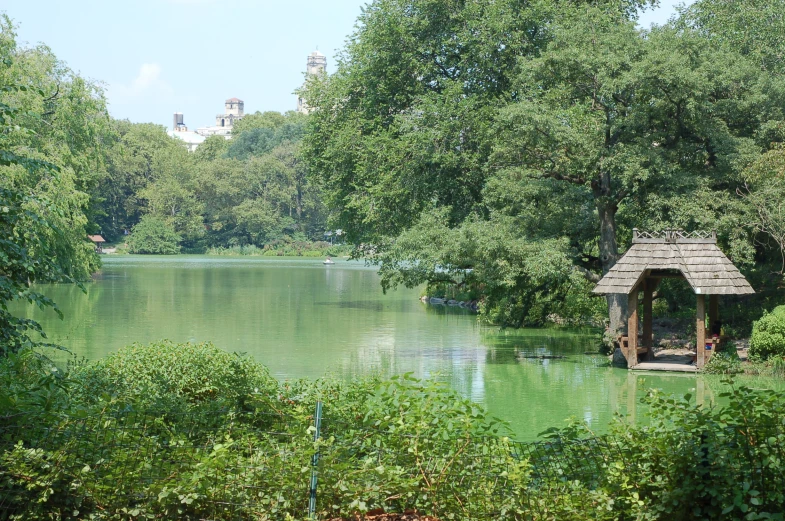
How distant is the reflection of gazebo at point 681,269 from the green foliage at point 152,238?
78.4 m

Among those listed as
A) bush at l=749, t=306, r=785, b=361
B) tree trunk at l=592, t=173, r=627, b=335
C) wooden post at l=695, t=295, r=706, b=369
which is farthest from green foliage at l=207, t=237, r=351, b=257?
bush at l=749, t=306, r=785, b=361

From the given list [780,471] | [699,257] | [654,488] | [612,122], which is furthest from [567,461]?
[612,122]

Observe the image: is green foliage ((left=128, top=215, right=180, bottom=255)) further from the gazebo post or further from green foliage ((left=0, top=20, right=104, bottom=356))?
the gazebo post

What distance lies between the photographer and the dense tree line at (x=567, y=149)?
1930 centimetres

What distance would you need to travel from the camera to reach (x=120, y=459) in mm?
5387

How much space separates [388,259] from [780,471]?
1861 cm

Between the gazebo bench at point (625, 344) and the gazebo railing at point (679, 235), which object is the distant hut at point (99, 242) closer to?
the gazebo bench at point (625, 344)

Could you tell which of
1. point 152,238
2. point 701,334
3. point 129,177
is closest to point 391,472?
point 701,334

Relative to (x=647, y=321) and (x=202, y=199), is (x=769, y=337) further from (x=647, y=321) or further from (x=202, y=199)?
(x=202, y=199)

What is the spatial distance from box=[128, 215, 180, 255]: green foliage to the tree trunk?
76109mm

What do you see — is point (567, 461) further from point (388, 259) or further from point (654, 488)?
point (388, 259)

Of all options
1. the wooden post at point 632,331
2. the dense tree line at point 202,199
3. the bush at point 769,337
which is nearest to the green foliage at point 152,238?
the dense tree line at point 202,199

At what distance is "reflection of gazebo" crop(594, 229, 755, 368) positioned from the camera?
17984 millimetres

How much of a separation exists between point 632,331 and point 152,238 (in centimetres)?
7903
